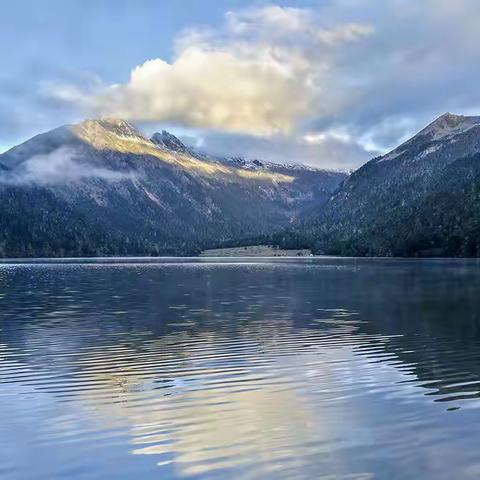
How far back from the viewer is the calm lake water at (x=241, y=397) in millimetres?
24453

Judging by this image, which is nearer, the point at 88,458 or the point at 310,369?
the point at 88,458

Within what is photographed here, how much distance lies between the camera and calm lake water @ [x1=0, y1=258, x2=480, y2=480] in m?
24.5

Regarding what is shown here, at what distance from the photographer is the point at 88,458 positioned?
25.0 m

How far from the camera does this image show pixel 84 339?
56.6 metres

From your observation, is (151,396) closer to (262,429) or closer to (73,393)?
(73,393)

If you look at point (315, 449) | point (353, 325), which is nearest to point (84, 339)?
point (353, 325)

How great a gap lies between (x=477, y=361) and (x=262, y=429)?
20867 mm

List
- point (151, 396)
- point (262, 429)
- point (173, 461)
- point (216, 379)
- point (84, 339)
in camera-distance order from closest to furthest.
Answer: point (173, 461) < point (262, 429) < point (151, 396) < point (216, 379) < point (84, 339)

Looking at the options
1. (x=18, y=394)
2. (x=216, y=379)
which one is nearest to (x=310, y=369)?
(x=216, y=379)

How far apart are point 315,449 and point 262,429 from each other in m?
3.47

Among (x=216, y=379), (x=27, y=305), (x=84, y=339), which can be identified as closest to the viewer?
(x=216, y=379)

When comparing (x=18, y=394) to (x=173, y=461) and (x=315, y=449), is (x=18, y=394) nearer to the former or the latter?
(x=173, y=461)

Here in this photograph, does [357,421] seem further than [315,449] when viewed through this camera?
Yes

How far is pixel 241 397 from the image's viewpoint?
3441 centimetres
